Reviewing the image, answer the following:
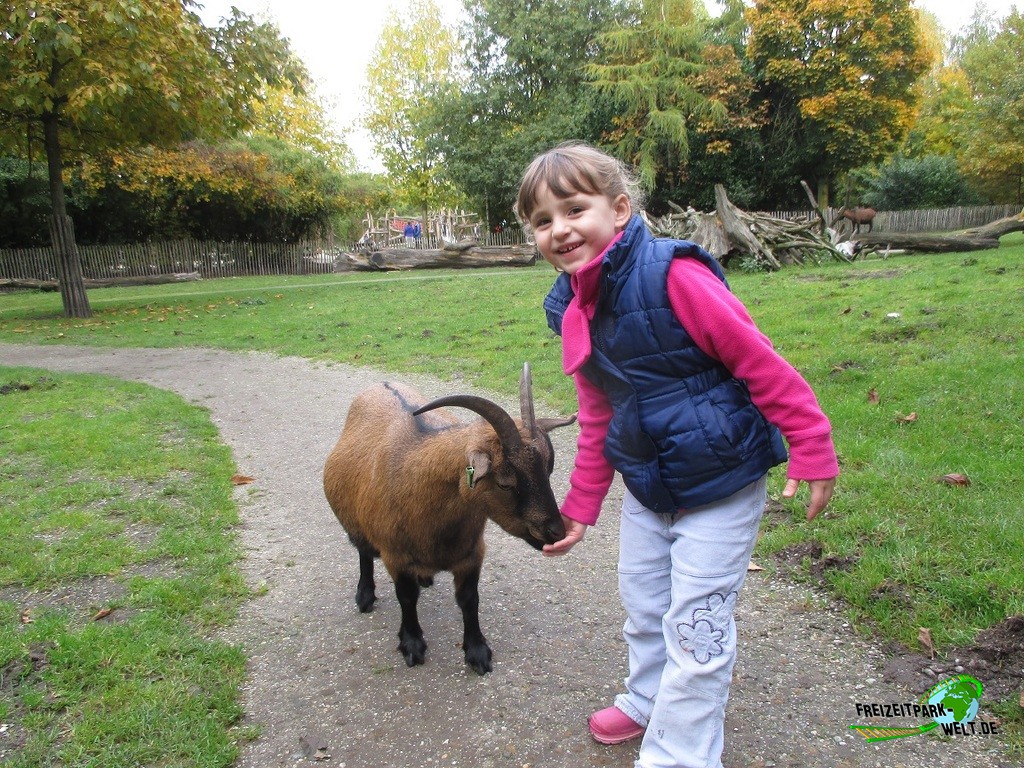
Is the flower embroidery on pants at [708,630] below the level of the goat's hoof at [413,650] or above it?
above

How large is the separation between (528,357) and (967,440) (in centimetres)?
522

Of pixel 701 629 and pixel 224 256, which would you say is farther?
pixel 224 256

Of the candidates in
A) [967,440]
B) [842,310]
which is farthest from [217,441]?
[842,310]

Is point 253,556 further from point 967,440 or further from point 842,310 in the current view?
point 842,310

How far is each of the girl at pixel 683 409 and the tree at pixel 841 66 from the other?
28.6 m

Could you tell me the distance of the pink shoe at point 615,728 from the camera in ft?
8.98

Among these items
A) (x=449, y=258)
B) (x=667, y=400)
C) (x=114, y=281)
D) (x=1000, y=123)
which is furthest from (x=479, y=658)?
(x=1000, y=123)

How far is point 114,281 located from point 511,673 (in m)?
26.9

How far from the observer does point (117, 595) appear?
3.94 metres

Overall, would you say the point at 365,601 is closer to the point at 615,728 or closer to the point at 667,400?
the point at 615,728

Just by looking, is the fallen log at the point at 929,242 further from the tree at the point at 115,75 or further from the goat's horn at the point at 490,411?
the goat's horn at the point at 490,411

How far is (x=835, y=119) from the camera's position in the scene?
90.3ft

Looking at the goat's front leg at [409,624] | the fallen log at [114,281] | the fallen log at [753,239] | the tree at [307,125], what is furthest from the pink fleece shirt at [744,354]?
the tree at [307,125]

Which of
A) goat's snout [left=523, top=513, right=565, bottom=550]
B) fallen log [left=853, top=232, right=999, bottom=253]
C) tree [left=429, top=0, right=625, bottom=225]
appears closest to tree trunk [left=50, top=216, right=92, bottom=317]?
goat's snout [left=523, top=513, right=565, bottom=550]
